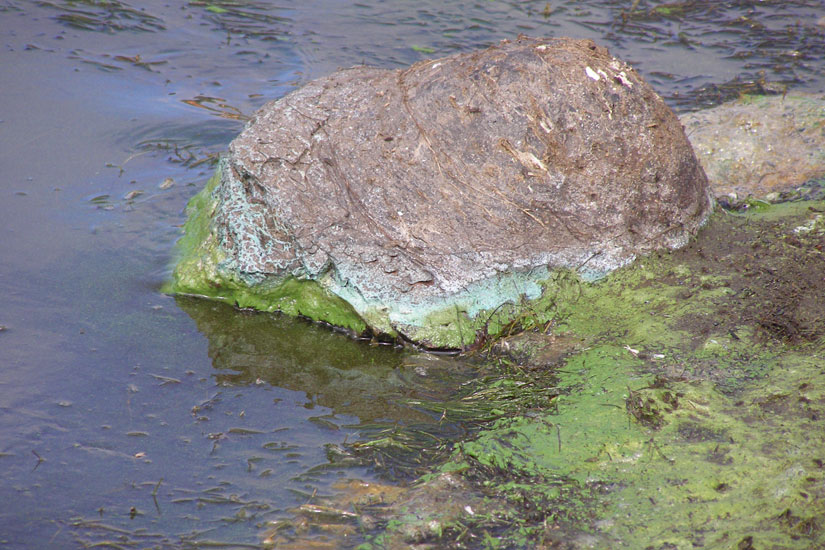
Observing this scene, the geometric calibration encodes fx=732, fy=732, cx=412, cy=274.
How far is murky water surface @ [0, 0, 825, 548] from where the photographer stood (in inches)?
120

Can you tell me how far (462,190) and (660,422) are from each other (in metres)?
1.52

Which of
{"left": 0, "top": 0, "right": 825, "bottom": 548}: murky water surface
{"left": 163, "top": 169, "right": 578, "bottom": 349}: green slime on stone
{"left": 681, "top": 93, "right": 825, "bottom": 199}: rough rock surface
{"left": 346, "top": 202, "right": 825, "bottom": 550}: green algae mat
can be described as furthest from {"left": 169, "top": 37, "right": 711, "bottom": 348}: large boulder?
{"left": 681, "top": 93, "right": 825, "bottom": 199}: rough rock surface

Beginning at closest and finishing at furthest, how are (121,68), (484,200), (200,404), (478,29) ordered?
(200,404)
(484,200)
(121,68)
(478,29)

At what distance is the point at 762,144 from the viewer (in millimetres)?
5633

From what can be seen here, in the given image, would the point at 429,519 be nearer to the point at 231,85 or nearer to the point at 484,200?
the point at 484,200

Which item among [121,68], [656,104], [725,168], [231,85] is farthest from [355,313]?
[121,68]

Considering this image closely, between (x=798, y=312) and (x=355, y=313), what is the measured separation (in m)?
2.27

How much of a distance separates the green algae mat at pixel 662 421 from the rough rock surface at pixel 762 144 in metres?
1.20

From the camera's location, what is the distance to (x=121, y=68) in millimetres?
7031

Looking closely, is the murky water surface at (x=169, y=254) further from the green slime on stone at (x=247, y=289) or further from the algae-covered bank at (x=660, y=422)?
the algae-covered bank at (x=660, y=422)

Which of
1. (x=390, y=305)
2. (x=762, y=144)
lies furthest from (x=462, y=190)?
(x=762, y=144)

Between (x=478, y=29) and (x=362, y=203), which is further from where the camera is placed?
(x=478, y=29)

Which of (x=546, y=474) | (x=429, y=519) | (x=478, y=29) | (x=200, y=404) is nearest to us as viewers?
(x=429, y=519)

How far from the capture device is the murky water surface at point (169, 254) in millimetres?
3049
